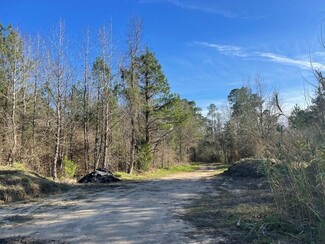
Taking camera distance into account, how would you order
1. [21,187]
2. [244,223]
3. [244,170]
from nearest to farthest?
[244,223], [21,187], [244,170]

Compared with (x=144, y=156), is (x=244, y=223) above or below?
below

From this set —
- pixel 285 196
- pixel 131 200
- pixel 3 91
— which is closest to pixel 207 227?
pixel 285 196

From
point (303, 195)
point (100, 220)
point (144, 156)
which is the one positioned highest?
point (144, 156)

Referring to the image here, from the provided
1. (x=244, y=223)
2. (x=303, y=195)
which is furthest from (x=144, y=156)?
(x=303, y=195)

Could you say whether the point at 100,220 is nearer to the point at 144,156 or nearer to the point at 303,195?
the point at 303,195

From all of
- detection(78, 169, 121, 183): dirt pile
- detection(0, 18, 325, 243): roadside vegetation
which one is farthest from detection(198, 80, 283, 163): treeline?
detection(78, 169, 121, 183): dirt pile

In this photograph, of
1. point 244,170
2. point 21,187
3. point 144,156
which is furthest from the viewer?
point 144,156

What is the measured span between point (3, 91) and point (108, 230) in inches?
759

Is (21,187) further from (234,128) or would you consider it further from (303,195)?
(234,128)

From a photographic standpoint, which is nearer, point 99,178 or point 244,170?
point 99,178

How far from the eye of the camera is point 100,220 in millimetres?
6867

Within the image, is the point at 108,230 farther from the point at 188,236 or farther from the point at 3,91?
the point at 3,91

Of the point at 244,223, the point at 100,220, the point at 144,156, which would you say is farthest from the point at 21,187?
the point at 144,156

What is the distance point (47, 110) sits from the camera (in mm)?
24297
